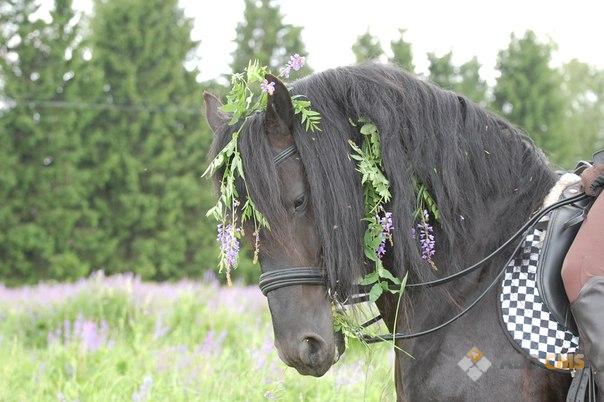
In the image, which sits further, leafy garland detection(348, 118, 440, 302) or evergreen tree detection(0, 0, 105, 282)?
evergreen tree detection(0, 0, 105, 282)

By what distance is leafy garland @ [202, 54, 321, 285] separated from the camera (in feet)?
7.91

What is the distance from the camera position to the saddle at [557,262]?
226cm

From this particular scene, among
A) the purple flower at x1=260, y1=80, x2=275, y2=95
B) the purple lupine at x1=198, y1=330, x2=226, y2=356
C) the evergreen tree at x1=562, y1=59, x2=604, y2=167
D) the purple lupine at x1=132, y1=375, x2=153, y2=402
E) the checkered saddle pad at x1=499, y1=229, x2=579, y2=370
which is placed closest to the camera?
the checkered saddle pad at x1=499, y1=229, x2=579, y2=370

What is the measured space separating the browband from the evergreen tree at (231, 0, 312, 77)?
1855 cm

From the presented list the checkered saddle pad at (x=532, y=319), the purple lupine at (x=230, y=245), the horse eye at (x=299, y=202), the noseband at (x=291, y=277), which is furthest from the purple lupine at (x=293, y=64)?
the checkered saddle pad at (x=532, y=319)

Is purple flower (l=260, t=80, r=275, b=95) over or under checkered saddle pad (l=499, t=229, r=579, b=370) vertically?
over

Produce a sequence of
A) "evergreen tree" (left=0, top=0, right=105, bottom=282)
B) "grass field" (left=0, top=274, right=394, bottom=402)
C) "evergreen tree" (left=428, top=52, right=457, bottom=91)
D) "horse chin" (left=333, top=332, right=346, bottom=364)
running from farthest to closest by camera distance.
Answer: "evergreen tree" (left=428, top=52, right=457, bottom=91)
"evergreen tree" (left=0, top=0, right=105, bottom=282)
"grass field" (left=0, top=274, right=394, bottom=402)
"horse chin" (left=333, top=332, right=346, bottom=364)

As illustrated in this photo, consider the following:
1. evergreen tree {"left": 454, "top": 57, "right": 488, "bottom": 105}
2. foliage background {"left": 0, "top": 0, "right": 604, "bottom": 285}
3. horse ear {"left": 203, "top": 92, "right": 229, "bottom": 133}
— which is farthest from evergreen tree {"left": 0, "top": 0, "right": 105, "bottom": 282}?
horse ear {"left": 203, "top": 92, "right": 229, "bottom": 133}

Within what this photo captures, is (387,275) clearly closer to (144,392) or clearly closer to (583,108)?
(144,392)

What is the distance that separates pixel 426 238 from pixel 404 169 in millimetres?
244

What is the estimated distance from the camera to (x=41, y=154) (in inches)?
687

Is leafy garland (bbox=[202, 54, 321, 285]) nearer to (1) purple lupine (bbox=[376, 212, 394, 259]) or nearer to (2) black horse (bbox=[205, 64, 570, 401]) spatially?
(2) black horse (bbox=[205, 64, 570, 401])

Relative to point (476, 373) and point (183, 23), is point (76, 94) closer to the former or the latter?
point (183, 23)

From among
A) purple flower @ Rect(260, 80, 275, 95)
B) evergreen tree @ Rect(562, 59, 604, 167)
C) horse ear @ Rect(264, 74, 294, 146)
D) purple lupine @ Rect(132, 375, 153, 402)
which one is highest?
purple flower @ Rect(260, 80, 275, 95)
